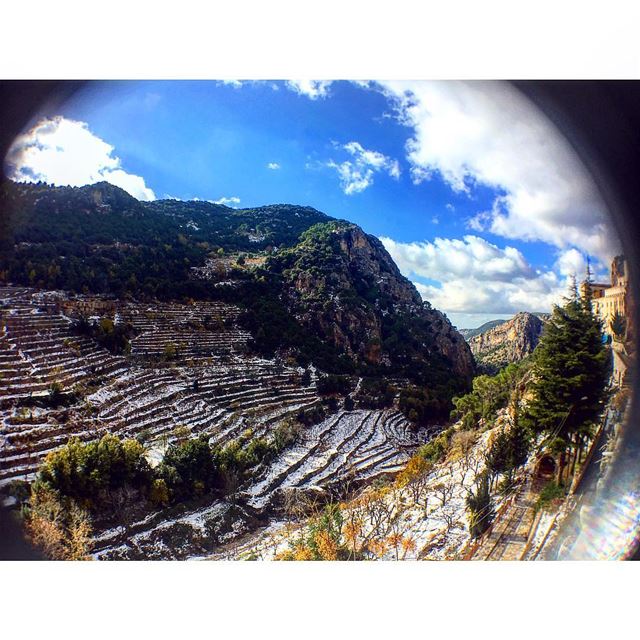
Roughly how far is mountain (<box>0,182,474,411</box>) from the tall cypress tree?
3.48ft

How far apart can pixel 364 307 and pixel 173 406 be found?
115 inches

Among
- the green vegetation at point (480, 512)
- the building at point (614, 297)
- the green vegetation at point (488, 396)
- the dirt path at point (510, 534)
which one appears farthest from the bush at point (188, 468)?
the building at point (614, 297)

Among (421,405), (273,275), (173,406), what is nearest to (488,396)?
(421,405)

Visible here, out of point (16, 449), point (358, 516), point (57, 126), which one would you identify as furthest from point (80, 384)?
point (358, 516)

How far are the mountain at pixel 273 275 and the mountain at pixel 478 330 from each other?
4.3 inches

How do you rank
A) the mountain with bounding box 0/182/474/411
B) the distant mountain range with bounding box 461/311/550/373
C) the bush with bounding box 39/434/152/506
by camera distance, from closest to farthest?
the bush with bounding box 39/434/152/506, the distant mountain range with bounding box 461/311/550/373, the mountain with bounding box 0/182/474/411

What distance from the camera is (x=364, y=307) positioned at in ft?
18.4

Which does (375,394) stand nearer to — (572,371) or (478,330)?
(478,330)

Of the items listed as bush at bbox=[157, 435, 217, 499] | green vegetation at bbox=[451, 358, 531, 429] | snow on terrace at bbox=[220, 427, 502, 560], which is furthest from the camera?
green vegetation at bbox=[451, 358, 531, 429]

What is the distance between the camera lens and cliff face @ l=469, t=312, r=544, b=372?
4.77 meters

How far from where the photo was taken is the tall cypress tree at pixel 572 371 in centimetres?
424

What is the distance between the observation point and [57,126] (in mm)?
4270

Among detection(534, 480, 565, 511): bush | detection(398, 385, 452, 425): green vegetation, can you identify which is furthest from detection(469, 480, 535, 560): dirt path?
detection(398, 385, 452, 425): green vegetation

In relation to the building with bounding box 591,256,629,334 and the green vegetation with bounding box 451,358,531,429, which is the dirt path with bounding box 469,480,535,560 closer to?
the green vegetation with bounding box 451,358,531,429
